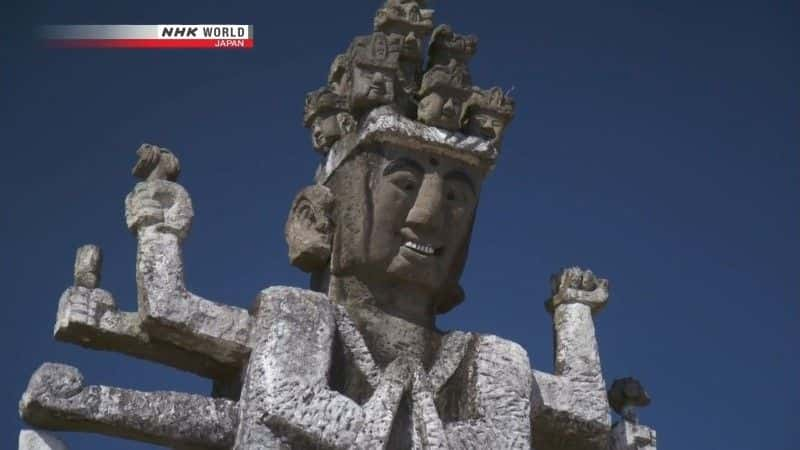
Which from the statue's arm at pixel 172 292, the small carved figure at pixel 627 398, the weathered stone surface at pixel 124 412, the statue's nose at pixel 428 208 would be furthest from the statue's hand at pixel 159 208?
the small carved figure at pixel 627 398

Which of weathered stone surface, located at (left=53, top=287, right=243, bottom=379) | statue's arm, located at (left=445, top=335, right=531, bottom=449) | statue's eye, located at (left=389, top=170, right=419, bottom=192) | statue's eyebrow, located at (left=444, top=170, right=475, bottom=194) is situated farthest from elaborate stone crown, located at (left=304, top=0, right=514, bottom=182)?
weathered stone surface, located at (left=53, top=287, right=243, bottom=379)

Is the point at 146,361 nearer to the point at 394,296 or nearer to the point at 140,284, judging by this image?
the point at 140,284

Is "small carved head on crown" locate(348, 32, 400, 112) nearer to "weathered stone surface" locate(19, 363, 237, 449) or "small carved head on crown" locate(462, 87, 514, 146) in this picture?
"small carved head on crown" locate(462, 87, 514, 146)

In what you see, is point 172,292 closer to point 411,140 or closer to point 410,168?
point 410,168

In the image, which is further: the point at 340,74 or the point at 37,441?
the point at 340,74

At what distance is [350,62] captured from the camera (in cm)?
1133

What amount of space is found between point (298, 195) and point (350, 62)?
3.55 feet

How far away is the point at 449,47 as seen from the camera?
11664 mm

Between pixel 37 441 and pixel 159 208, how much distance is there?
1.79 meters

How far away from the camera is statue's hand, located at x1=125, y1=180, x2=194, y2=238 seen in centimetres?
1033

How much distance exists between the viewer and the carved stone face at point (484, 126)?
1142cm

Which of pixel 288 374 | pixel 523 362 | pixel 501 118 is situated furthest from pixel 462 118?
pixel 288 374

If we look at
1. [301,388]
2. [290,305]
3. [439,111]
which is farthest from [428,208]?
[301,388]

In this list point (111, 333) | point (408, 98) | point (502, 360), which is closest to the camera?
point (111, 333)
